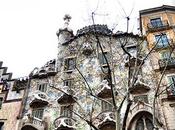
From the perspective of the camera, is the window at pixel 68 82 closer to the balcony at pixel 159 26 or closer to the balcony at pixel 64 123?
the balcony at pixel 64 123

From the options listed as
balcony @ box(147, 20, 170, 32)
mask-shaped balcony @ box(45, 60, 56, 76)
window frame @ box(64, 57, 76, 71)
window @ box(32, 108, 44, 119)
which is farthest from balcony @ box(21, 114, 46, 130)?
balcony @ box(147, 20, 170, 32)

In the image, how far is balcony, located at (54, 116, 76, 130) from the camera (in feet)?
90.1

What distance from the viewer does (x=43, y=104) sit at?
1190 inches

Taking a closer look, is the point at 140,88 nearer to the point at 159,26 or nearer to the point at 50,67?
the point at 159,26

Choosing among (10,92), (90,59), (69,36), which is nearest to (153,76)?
(90,59)

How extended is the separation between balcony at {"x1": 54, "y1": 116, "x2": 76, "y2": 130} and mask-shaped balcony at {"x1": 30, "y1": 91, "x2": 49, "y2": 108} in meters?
2.51

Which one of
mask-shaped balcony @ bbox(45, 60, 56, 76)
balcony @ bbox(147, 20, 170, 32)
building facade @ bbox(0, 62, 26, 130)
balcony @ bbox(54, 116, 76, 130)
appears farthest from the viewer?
balcony @ bbox(147, 20, 170, 32)

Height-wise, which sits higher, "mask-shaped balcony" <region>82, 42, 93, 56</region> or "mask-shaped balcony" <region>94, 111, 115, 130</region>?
"mask-shaped balcony" <region>82, 42, 93, 56</region>

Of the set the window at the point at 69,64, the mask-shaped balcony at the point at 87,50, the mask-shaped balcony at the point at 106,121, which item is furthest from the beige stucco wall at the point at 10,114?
the mask-shaped balcony at the point at 87,50

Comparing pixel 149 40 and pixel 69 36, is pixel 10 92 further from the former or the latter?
pixel 149 40

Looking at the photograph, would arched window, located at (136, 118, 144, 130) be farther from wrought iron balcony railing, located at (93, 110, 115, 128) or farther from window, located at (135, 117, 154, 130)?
wrought iron balcony railing, located at (93, 110, 115, 128)

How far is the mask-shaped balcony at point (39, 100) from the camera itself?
3020cm

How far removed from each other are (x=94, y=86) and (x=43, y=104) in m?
5.01

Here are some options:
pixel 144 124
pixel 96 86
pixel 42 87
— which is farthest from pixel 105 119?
pixel 42 87
